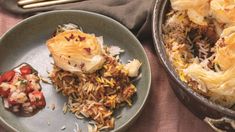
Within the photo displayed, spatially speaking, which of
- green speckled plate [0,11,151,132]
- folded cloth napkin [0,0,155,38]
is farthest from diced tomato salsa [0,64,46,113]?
folded cloth napkin [0,0,155,38]

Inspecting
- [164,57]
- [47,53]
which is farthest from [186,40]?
[47,53]

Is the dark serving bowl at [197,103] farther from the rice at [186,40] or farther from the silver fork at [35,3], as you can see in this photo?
the silver fork at [35,3]

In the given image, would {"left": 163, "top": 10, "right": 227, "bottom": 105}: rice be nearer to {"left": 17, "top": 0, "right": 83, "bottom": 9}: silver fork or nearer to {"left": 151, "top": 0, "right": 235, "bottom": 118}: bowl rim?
{"left": 151, "top": 0, "right": 235, "bottom": 118}: bowl rim

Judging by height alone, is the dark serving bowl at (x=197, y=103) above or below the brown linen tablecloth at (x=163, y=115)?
above

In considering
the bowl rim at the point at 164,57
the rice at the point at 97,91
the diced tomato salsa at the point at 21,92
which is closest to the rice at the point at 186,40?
the bowl rim at the point at 164,57

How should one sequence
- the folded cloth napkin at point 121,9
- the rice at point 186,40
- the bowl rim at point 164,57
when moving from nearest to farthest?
the bowl rim at point 164,57 < the rice at point 186,40 < the folded cloth napkin at point 121,9

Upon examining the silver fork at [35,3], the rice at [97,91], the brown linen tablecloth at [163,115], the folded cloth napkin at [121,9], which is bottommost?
the brown linen tablecloth at [163,115]
